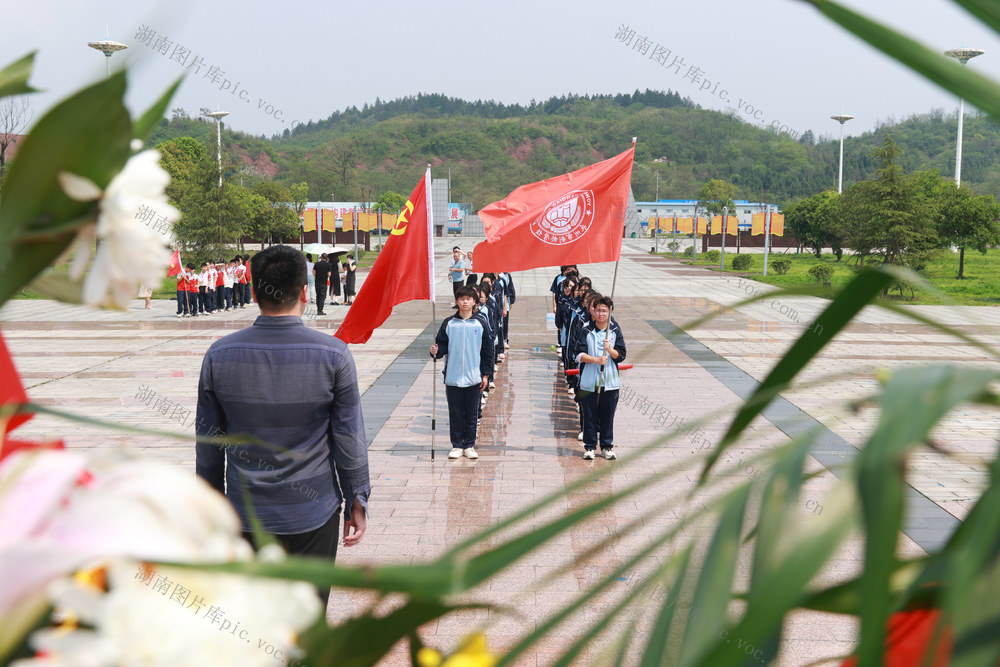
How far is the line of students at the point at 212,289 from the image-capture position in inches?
727

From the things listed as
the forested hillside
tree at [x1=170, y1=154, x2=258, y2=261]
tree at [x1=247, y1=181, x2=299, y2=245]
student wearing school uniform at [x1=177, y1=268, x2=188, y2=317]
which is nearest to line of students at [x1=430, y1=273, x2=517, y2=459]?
student wearing school uniform at [x1=177, y1=268, x2=188, y2=317]

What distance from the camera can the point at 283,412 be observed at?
3.08 m

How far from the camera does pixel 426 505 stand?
6387 mm

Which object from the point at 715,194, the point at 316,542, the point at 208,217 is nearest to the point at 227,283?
the point at 208,217

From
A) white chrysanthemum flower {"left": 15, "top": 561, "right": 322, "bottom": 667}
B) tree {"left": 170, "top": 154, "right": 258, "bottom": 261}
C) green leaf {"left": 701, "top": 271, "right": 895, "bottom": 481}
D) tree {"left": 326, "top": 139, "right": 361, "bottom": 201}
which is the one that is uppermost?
tree {"left": 326, "top": 139, "right": 361, "bottom": 201}

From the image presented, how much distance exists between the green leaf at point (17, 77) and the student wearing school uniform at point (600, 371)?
6.54 metres

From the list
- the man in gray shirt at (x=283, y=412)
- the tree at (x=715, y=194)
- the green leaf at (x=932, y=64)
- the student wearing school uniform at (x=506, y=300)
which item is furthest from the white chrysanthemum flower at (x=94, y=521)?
the tree at (x=715, y=194)

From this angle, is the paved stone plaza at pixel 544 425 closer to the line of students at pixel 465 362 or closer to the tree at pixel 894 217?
the line of students at pixel 465 362

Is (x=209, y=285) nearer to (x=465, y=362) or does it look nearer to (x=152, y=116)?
(x=465, y=362)

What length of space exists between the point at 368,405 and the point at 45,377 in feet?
15.3

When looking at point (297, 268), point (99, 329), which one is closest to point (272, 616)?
point (297, 268)

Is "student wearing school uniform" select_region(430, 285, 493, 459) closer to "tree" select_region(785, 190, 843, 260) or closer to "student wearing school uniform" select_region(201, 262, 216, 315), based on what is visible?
"student wearing school uniform" select_region(201, 262, 216, 315)

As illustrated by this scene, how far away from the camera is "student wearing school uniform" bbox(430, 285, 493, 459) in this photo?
732cm

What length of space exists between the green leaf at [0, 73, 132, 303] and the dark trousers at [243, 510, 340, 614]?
2560 mm
